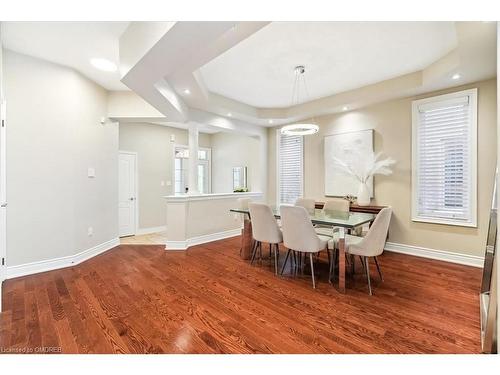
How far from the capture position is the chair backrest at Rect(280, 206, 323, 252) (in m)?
2.50

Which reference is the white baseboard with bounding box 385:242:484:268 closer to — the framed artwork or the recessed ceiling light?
the framed artwork

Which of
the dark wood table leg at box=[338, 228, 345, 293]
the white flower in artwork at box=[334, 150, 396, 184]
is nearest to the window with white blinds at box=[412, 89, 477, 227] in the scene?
the white flower in artwork at box=[334, 150, 396, 184]

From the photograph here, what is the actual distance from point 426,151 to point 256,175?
3.42 meters

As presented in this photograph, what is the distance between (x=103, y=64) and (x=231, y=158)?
13.1 ft

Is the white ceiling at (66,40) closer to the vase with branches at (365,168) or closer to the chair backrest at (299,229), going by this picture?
the chair backrest at (299,229)

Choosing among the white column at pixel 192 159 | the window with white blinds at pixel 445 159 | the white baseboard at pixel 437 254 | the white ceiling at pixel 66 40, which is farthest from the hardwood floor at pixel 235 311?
the white ceiling at pixel 66 40

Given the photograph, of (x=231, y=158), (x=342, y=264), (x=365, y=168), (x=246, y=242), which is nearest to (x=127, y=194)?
(x=231, y=158)

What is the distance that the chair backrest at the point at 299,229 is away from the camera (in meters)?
2.50

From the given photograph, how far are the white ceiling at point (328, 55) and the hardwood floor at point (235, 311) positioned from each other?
8.90 ft

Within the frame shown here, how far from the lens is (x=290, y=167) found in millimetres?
5406

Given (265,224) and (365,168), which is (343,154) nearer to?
(365,168)

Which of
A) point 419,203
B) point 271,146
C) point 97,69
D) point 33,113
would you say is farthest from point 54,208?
point 419,203

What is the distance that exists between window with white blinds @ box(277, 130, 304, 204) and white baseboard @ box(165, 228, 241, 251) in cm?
144

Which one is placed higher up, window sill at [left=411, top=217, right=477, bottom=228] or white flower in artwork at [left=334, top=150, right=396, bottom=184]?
white flower in artwork at [left=334, top=150, right=396, bottom=184]
